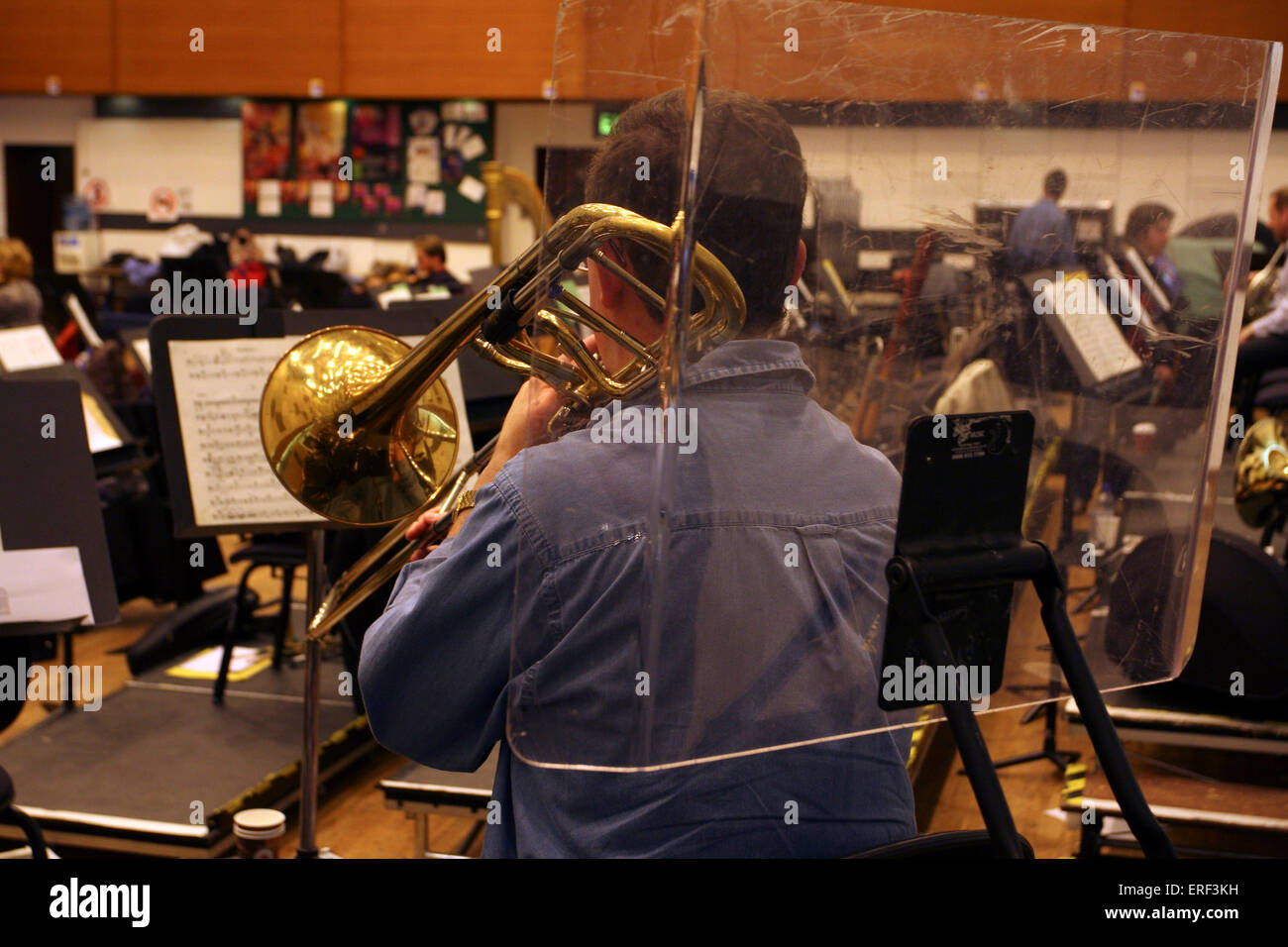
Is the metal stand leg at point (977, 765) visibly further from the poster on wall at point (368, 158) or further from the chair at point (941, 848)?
the poster on wall at point (368, 158)

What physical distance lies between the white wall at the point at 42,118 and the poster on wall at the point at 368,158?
190 centimetres

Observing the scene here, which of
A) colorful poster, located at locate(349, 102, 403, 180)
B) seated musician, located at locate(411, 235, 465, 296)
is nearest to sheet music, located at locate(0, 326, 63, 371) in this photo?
seated musician, located at locate(411, 235, 465, 296)

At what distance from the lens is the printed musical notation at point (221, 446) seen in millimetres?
2330

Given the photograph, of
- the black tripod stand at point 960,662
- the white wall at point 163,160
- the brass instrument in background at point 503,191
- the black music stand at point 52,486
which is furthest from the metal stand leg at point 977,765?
the white wall at point 163,160

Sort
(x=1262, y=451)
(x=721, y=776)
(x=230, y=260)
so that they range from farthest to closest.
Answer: (x=230, y=260) → (x=1262, y=451) → (x=721, y=776)

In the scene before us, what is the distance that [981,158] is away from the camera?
1047mm

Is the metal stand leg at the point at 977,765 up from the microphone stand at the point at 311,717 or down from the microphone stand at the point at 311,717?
up

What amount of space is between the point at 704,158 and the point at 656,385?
0.18 metres

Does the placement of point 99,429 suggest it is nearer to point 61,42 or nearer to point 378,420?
point 378,420

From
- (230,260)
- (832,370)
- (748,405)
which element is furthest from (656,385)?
(230,260)

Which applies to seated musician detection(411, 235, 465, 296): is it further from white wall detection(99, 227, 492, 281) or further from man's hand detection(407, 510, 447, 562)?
man's hand detection(407, 510, 447, 562)
